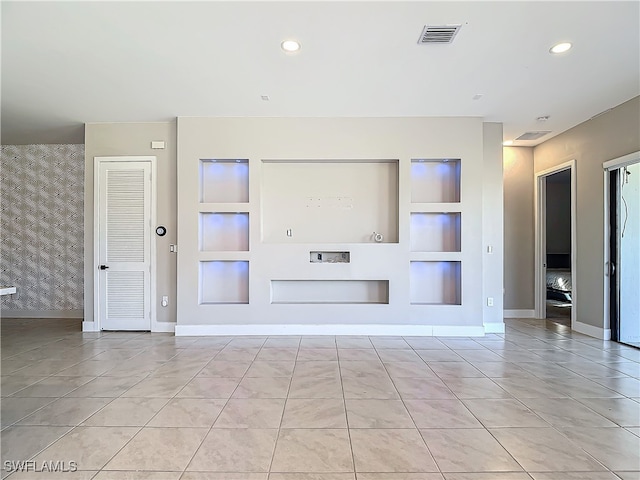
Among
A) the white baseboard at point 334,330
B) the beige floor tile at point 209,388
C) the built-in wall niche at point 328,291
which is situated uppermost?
the built-in wall niche at point 328,291

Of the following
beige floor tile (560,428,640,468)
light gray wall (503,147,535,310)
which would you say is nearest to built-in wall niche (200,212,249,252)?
beige floor tile (560,428,640,468)

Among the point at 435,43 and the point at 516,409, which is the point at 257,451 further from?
the point at 435,43

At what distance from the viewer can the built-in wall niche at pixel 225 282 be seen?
16.7 ft

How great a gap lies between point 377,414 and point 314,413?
1.52 ft

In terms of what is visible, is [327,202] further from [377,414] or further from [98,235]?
[98,235]

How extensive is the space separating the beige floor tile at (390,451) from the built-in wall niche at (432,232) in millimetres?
3188

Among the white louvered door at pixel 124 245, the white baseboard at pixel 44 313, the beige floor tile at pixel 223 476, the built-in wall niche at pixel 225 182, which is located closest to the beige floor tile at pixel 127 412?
the beige floor tile at pixel 223 476

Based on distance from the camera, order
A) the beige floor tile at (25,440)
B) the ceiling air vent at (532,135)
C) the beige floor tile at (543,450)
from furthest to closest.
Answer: the ceiling air vent at (532,135), the beige floor tile at (25,440), the beige floor tile at (543,450)

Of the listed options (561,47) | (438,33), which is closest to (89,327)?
(438,33)

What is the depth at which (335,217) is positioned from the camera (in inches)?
203

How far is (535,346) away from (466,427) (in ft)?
8.65

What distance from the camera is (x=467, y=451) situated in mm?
2076

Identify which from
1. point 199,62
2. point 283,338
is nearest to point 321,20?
point 199,62

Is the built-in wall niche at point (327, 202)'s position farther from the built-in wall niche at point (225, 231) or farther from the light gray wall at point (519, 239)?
the light gray wall at point (519, 239)
